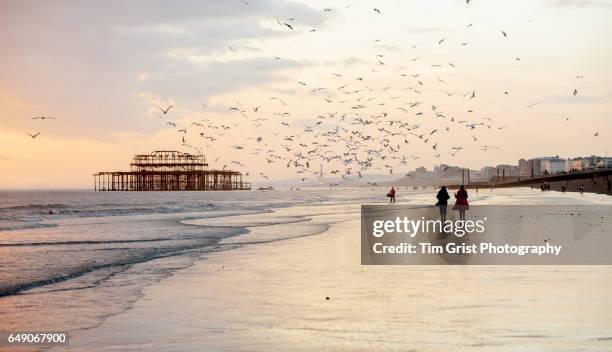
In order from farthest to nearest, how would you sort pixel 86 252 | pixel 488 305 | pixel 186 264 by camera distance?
pixel 86 252
pixel 186 264
pixel 488 305

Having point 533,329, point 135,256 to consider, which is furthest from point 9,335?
point 135,256

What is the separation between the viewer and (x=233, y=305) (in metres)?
12.7

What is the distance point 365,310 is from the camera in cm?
1197

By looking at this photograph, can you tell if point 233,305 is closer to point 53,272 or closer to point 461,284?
point 461,284

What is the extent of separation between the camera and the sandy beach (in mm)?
9664

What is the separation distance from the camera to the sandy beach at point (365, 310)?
966cm

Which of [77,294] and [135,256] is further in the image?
[135,256]

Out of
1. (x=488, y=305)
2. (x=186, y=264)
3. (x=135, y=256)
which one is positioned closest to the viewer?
(x=488, y=305)

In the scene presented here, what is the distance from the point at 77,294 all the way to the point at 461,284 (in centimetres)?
744

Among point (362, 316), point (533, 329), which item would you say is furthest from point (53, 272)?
point (533, 329)

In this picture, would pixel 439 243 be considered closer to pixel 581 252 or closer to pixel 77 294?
pixel 581 252

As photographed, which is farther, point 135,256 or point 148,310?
point 135,256

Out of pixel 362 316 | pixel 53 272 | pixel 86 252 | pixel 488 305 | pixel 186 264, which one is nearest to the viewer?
pixel 362 316

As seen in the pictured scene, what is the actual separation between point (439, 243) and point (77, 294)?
42.2 ft
